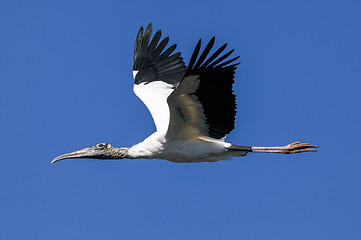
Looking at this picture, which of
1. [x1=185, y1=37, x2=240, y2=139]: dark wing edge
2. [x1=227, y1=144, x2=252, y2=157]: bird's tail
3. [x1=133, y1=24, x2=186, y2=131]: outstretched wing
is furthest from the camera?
[x1=133, y1=24, x2=186, y2=131]: outstretched wing

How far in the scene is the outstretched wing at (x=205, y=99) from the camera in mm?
8281

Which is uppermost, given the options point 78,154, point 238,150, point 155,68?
point 155,68

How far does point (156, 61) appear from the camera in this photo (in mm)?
11555

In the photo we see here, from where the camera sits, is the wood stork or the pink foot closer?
the wood stork

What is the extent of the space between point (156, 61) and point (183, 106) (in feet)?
9.22

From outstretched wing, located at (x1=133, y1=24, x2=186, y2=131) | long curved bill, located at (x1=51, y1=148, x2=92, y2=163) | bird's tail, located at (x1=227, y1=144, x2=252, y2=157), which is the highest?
outstretched wing, located at (x1=133, y1=24, x2=186, y2=131)

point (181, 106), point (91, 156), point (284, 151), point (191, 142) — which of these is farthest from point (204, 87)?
point (91, 156)

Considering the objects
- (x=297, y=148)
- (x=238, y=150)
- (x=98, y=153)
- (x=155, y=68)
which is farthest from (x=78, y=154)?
(x=297, y=148)

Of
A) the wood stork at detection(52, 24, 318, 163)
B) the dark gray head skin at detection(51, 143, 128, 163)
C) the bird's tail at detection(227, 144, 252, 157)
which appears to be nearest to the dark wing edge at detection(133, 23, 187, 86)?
the wood stork at detection(52, 24, 318, 163)

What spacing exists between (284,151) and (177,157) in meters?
1.58

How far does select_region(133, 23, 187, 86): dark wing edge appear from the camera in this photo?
11.4 meters

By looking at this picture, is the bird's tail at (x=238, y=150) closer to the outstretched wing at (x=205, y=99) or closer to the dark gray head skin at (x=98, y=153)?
the outstretched wing at (x=205, y=99)

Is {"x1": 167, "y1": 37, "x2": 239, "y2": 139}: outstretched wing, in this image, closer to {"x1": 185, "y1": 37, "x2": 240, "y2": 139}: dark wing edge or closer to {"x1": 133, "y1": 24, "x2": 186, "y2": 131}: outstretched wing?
{"x1": 185, "y1": 37, "x2": 240, "y2": 139}: dark wing edge

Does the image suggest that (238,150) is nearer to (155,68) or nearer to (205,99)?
(205,99)
